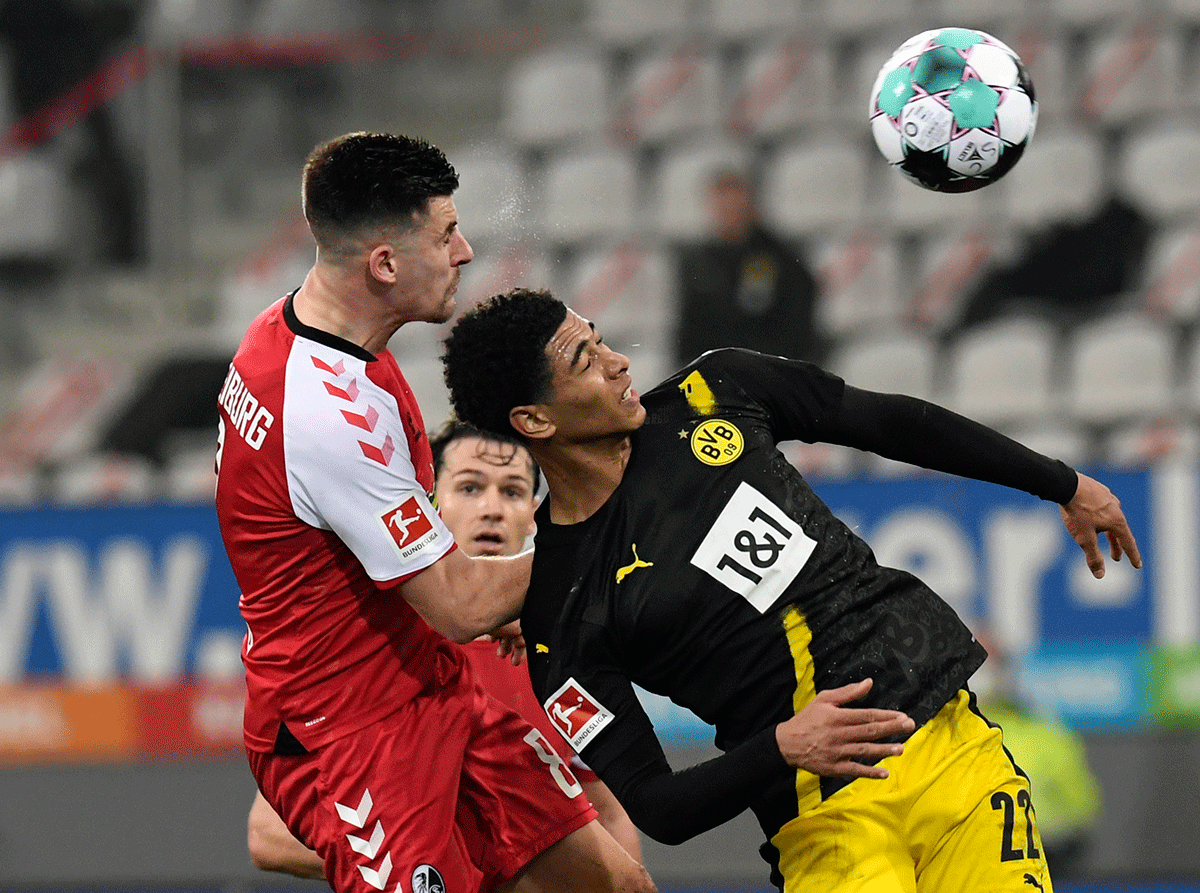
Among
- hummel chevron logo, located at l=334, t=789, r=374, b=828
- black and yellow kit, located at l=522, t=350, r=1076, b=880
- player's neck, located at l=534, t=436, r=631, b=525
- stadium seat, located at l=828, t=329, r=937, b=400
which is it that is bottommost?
hummel chevron logo, located at l=334, t=789, r=374, b=828

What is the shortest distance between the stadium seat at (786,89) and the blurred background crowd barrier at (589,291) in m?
0.02

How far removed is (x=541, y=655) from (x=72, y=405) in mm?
7012

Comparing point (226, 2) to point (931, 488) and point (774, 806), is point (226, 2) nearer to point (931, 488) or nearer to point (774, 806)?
point (931, 488)

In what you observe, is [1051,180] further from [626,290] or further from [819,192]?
[626,290]

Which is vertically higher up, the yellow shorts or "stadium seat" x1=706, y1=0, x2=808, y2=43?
"stadium seat" x1=706, y1=0, x2=808, y2=43

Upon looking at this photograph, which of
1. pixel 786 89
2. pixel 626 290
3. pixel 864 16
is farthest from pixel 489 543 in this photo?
pixel 864 16

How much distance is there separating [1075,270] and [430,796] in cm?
572

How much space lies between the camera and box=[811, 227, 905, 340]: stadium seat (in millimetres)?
8891

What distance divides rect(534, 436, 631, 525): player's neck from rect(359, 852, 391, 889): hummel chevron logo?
0.79 meters

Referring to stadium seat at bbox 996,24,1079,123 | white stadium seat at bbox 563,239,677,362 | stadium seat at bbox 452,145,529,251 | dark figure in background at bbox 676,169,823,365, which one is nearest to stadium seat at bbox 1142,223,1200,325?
stadium seat at bbox 996,24,1079,123

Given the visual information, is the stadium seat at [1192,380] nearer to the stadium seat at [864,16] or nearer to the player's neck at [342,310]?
the stadium seat at [864,16]

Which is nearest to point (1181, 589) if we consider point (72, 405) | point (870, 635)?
point (870, 635)

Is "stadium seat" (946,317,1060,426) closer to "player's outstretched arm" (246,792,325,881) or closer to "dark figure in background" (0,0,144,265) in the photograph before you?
"player's outstretched arm" (246,792,325,881)

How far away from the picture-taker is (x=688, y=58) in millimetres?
10031
